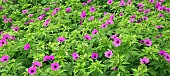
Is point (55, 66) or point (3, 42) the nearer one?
point (55, 66)

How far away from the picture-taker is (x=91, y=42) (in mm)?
3510

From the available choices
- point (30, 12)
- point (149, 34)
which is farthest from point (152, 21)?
point (30, 12)

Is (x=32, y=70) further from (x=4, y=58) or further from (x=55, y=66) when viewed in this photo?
(x=4, y=58)

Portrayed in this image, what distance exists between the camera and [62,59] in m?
3.28

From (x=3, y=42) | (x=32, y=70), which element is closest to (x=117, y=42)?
(x=32, y=70)

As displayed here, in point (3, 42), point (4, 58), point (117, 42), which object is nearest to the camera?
point (117, 42)

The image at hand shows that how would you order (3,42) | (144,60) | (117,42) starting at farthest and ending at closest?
1. (3,42)
2. (117,42)
3. (144,60)

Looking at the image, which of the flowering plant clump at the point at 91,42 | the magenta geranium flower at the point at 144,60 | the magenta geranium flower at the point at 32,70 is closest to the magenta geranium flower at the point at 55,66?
the flowering plant clump at the point at 91,42

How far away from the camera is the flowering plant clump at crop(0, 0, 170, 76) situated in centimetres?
317

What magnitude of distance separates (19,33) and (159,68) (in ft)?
6.52

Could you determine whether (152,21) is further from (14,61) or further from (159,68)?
(14,61)

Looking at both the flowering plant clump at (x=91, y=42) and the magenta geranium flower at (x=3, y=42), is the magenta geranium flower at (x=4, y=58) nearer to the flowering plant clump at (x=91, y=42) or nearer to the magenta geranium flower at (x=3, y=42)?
the flowering plant clump at (x=91, y=42)

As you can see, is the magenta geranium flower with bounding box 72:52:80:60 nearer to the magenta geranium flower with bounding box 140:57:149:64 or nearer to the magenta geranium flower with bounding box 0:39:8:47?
the magenta geranium flower with bounding box 140:57:149:64

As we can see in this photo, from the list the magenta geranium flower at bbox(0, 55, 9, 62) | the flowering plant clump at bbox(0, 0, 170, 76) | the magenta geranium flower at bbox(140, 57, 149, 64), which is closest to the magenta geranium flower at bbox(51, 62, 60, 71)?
the flowering plant clump at bbox(0, 0, 170, 76)
